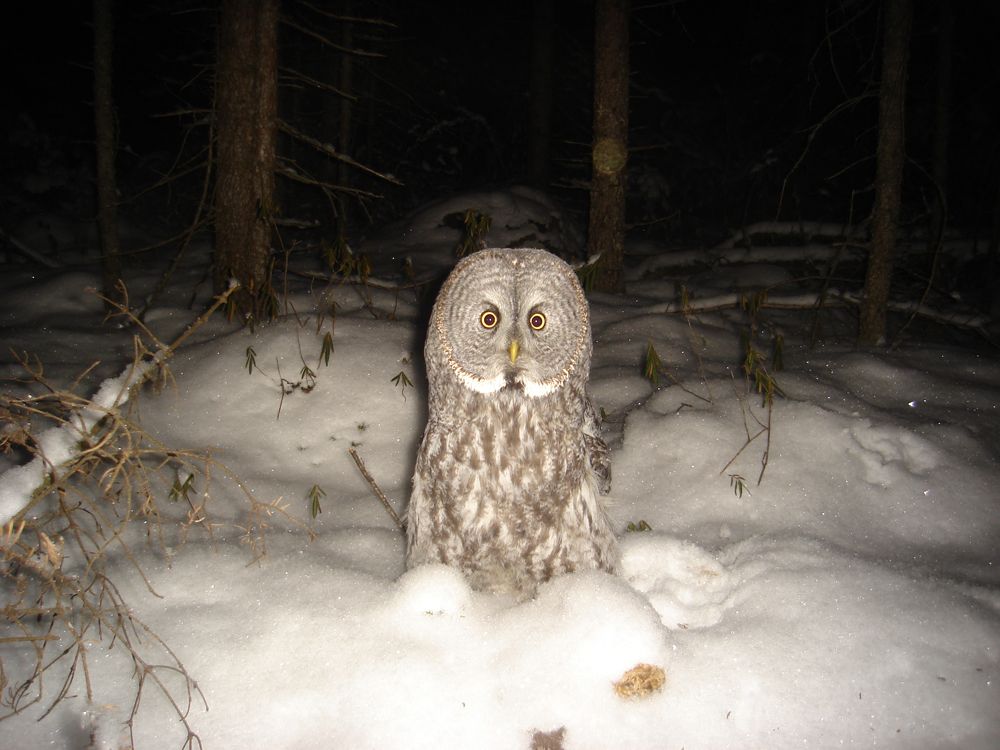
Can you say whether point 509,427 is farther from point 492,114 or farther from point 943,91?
point 492,114

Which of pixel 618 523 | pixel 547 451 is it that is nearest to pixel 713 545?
pixel 618 523

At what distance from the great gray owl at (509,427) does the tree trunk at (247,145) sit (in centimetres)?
220

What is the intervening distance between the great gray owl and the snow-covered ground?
0.42 ft

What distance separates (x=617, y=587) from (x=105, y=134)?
15.4 feet

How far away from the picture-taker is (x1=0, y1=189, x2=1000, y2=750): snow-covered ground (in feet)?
6.44

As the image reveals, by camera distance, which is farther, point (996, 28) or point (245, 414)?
point (996, 28)

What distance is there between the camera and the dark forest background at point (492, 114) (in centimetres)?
942

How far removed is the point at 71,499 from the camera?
9.47 feet

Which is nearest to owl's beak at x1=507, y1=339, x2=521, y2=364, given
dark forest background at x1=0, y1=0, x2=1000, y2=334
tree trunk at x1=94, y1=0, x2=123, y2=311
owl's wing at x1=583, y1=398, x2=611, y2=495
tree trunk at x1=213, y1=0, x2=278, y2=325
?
owl's wing at x1=583, y1=398, x2=611, y2=495

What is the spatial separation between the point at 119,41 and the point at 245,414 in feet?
31.5

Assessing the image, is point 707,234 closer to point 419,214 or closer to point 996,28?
point 996,28

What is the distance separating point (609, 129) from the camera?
5035 mm

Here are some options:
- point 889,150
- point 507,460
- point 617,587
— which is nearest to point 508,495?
point 507,460

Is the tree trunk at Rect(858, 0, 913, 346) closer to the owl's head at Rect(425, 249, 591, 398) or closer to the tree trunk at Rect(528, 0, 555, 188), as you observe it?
the owl's head at Rect(425, 249, 591, 398)
